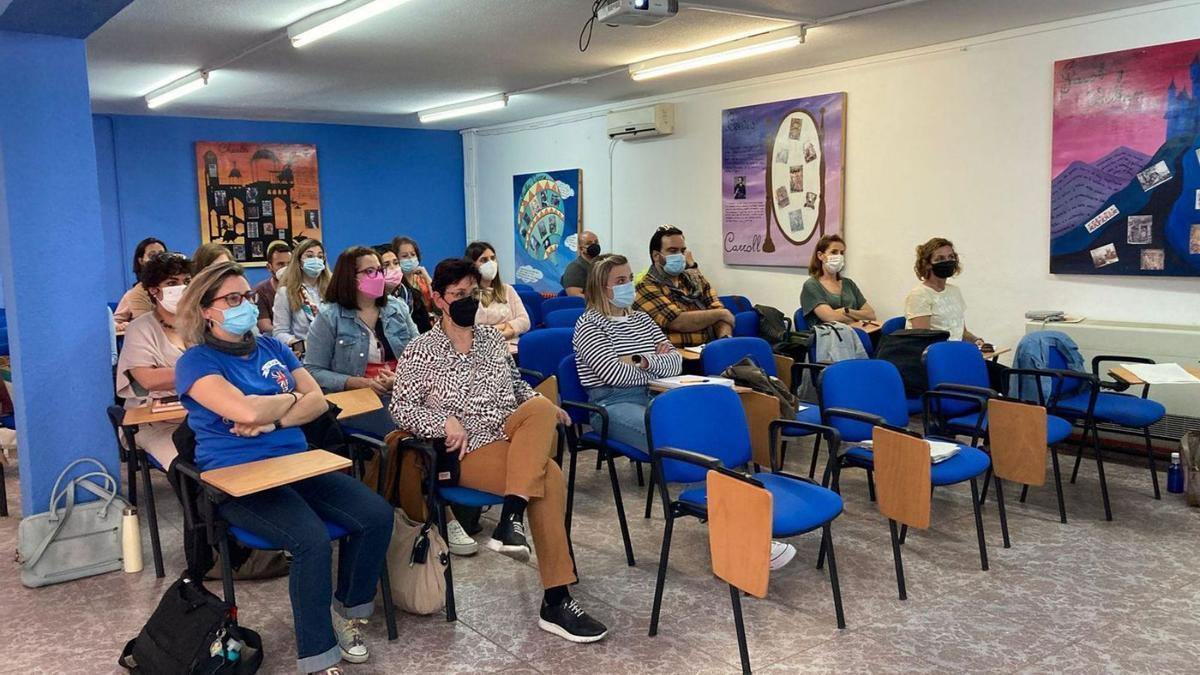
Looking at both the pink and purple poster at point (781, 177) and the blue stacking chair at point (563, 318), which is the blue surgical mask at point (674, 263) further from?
the pink and purple poster at point (781, 177)

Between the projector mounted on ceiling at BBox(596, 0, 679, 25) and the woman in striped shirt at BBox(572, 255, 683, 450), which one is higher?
the projector mounted on ceiling at BBox(596, 0, 679, 25)

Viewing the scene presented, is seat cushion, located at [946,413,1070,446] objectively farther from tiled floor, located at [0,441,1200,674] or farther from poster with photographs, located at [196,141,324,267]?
poster with photographs, located at [196,141,324,267]

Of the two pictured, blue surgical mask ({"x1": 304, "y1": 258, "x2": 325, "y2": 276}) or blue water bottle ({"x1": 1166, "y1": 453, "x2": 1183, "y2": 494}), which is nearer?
blue water bottle ({"x1": 1166, "y1": 453, "x2": 1183, "y2": 494})

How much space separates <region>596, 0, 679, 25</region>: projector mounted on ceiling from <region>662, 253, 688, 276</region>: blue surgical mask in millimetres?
1393

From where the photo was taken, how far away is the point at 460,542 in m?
4.24

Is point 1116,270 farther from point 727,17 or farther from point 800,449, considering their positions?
point 727,17

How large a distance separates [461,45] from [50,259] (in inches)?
149

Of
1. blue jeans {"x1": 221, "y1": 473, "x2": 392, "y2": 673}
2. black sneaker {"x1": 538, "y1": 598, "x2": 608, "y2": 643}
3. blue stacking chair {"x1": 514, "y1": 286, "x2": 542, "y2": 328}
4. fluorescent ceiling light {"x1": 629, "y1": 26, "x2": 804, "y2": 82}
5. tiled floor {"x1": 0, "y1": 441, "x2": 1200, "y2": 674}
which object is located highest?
fluorescent ceiling light {"x1": 629, "y1": 26, "x2": 804, "y2": 82}

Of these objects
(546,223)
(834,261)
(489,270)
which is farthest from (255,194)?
(834,261)

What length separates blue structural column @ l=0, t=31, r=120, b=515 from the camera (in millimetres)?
3982

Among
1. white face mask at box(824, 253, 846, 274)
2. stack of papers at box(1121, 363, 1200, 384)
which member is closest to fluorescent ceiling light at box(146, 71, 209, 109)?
white face mask at box(824, 253, 846, 274)

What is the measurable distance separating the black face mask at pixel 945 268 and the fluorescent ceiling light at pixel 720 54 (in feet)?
6.27

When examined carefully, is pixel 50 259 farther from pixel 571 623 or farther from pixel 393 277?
pixel 571 623

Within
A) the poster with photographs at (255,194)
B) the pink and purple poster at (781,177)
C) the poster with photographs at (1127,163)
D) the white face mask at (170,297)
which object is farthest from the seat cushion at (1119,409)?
the poster with photographs at (255,194)
